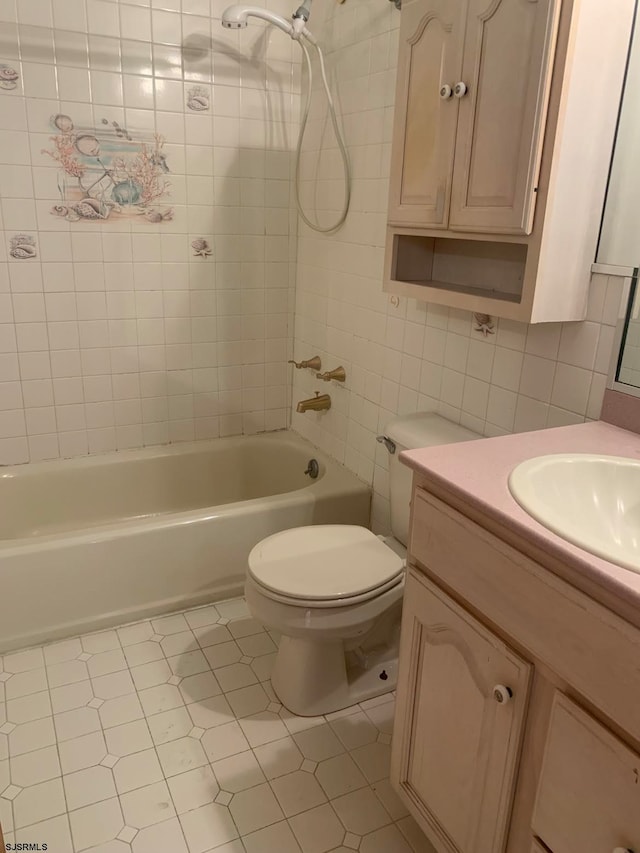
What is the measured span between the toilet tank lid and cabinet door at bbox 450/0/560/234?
1.83ft

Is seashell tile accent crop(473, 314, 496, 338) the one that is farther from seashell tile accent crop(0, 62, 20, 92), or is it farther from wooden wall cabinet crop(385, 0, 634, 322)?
seashell tile accent crop(0, 62, 20, 92)

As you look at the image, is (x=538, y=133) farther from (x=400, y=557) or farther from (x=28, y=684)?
(x=28, y=684)

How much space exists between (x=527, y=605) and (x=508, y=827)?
0.41m

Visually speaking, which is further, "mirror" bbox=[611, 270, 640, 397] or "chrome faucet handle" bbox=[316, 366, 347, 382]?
"chrome faucet handle" bbox=[316, 366, 347, 382]

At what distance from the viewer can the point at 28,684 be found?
1.86 meters

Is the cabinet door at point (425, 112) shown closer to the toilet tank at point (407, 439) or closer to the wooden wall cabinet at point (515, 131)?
the wooden wall cabinet at point (515, 131)

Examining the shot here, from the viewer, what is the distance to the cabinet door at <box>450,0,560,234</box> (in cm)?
123

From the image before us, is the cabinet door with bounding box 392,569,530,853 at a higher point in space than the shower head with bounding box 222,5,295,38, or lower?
lower

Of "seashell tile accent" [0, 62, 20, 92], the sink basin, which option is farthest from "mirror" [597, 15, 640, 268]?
"seashell tile accent" [0, 62, 20, 92]

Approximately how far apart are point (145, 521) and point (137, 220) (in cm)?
111

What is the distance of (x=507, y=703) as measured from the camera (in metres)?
1.04

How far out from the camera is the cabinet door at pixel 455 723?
105 cm

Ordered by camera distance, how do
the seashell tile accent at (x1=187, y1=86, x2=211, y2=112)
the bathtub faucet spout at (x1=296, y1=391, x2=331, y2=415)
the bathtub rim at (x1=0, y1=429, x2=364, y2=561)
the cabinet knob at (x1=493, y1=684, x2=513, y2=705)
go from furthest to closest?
the bathtub faucet spout at (x1=296, y1=391, x2=331, y2=415) < the seashell tile accent at (x1=187, y1=86, x2=211, y2=112) < the bathtub rim at (x1=0, y1=429, x2=364, y2=561) < the cabinet knob at (x1=493, y1=684, x2=513, y2=705)

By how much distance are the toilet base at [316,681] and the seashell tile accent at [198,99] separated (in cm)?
189
